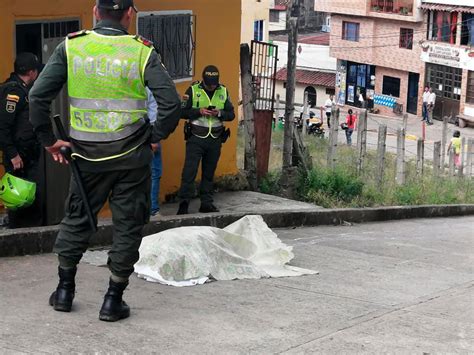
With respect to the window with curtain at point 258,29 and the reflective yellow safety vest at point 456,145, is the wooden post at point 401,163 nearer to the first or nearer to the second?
the reflective yellow safety vest at point 456,145

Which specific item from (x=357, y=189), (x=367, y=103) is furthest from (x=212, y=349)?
(x=367, y=103)

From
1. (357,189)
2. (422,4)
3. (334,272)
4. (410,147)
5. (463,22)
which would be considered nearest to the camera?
(334,272)

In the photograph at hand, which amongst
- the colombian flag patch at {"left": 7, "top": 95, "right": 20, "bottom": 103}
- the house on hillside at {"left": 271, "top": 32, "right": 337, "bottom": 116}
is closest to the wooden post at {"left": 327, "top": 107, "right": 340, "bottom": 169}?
the colombian flag patch at {"left": 7, "top": 95, "right": 20, "bottom": 103}

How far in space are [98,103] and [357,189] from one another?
8.35 metres

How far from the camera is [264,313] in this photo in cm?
559

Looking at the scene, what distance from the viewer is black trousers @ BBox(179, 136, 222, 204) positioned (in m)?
9.52

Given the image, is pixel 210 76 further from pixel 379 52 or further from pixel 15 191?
pixel 379 52

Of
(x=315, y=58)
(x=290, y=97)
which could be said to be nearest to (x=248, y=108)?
(x=290, y=97)

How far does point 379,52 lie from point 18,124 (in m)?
49.2

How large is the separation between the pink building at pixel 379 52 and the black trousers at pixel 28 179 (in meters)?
45.9

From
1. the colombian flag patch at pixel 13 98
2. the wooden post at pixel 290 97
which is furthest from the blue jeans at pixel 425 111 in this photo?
the colombian flag patch at pixel 13 98

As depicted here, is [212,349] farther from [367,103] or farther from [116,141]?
[367,103]

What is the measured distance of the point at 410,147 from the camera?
135ft

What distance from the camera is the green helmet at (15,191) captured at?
734 cm
